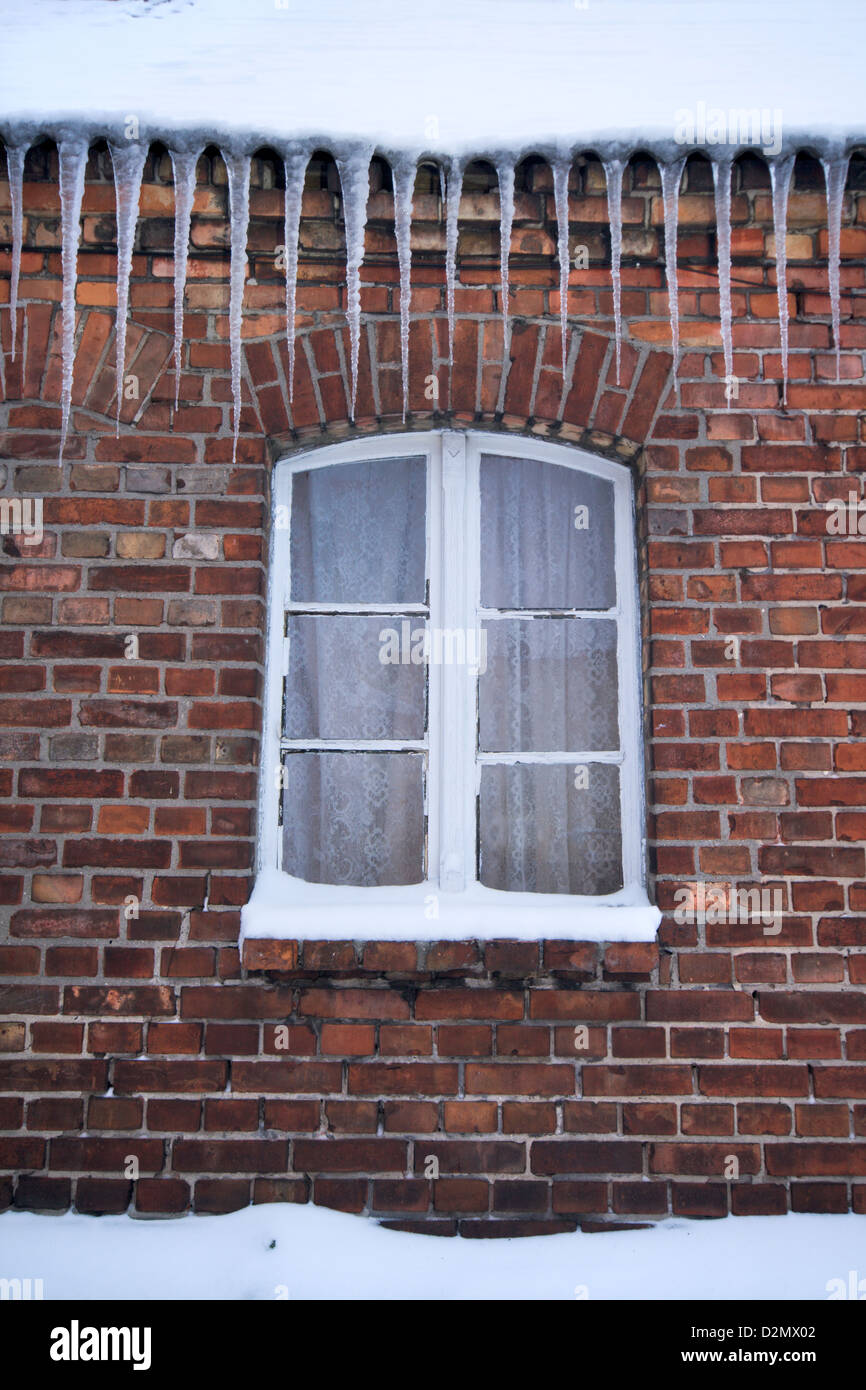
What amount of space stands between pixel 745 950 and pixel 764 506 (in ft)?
3.78

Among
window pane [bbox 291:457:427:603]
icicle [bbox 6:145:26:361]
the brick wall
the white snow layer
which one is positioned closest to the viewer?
the white snow layer

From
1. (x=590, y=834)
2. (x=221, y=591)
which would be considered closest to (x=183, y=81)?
(x=221, y=591)

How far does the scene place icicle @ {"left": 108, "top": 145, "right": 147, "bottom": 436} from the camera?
2627 mm

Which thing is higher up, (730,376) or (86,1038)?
(730,376)

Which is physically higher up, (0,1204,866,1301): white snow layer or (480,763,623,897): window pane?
(480,763,623,897): window pane

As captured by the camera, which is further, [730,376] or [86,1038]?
[730,376]

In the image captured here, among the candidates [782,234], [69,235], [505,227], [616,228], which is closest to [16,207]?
[69,235]

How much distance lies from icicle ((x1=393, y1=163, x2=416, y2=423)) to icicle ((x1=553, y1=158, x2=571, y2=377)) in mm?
375

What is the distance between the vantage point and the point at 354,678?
111 inches

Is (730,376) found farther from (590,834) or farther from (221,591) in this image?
(221,591)

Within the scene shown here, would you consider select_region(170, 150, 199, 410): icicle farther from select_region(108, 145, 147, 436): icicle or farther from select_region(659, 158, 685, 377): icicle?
select_region(659, 158, 685, 377): icicle

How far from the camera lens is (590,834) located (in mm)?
2754

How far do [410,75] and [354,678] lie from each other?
159 cm

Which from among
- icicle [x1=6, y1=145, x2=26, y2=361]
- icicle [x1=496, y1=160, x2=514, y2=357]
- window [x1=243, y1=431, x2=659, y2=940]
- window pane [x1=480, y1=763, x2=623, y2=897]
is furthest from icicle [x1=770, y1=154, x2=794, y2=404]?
icicle [x1=6, y1=145, x2=26, y2=361]
